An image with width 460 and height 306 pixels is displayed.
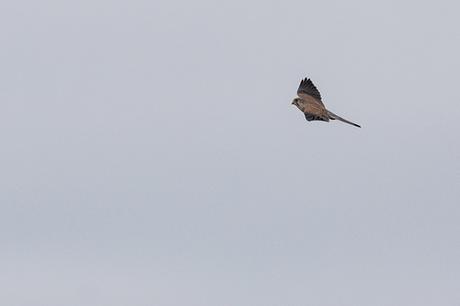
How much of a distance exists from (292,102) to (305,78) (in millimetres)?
3158

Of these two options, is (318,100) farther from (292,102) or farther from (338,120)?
(338,120)

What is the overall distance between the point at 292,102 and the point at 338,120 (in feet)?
17.5

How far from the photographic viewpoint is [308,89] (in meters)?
49.0

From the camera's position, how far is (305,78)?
164ft

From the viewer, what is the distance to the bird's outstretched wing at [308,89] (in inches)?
1903

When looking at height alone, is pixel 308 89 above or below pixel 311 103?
above

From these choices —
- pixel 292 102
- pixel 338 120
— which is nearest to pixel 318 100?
pixel 292 102

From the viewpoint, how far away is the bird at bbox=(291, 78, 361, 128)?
45.2 metres

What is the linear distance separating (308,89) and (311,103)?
2169 millimetres

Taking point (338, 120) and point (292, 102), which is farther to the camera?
point (292, 102)

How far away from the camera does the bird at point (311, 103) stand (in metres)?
45.2

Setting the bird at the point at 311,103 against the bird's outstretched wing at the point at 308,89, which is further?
the bird's outstretched wing at the point at 308,89

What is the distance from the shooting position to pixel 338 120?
4278 cm

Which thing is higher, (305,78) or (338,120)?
(305,78)
